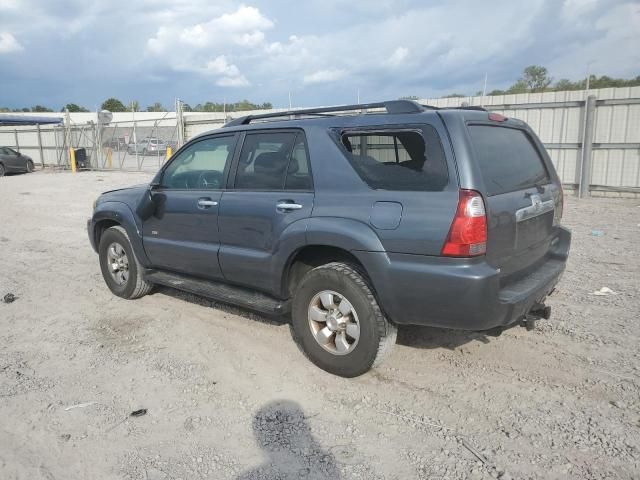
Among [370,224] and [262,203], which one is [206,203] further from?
[370,224]

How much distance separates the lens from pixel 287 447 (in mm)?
2869

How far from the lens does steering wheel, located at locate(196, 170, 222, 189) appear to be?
4418 millimetres

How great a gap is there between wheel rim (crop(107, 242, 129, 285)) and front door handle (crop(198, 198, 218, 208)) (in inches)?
58.4

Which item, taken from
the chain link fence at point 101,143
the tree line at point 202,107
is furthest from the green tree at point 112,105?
the chain link fence at point 101,143

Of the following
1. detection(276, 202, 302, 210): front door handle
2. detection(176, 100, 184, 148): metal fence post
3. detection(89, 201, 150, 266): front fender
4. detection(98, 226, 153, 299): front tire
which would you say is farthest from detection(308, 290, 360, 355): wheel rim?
detection(176, 100, 184, 148): metal fence post

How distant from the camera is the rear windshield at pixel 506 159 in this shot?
3262 mm

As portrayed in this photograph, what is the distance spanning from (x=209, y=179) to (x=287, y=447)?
251 cm

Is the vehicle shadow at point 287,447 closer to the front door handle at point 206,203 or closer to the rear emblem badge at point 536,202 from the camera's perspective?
the front door handle at point 206,203

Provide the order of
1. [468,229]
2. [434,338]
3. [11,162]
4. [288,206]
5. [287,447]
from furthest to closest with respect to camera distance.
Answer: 1. [11,162]
2. [434,338]
3. [288,206]
4. [468,229]
5. [287,447]

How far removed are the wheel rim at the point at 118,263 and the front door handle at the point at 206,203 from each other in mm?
1483

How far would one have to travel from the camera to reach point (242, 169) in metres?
4.24

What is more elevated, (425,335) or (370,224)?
(370,224)

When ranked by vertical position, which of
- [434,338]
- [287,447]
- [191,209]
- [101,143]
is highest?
[101,143]

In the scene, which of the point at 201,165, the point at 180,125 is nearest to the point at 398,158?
the point at 201,165
